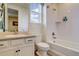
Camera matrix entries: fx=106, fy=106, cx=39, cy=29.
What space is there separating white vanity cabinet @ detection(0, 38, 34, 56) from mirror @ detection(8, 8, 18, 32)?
0.60m

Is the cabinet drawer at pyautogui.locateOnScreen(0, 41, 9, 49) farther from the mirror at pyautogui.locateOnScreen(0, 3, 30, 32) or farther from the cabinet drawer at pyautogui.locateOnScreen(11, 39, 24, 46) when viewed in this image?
the mirror at pyautogui.locateOnScreen(0, 3, 30, 32)

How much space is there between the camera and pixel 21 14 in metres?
2.75

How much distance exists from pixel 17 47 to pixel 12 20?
0.86 metres

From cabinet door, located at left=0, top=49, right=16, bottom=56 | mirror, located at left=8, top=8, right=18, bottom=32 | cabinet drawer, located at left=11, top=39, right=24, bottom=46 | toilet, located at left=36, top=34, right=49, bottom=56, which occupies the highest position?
mirror, located at left=8, top=8, right=18, bottom=32

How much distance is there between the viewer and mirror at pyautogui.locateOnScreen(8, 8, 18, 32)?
8.31 feet

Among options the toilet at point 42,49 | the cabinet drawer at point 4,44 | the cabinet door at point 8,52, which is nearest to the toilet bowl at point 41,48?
the toilet at point 42,49

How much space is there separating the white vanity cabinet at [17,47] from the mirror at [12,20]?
0.60 meters

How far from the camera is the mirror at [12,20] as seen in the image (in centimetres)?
253

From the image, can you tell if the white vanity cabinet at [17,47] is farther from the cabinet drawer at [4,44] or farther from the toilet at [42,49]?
the toilet at [42,49]

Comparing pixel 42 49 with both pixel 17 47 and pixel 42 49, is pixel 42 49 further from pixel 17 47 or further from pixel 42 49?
pixel 17 47

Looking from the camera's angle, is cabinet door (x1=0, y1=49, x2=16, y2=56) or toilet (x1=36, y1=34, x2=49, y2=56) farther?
toilet (x1=36, y1=34, x2=49, y2=56)

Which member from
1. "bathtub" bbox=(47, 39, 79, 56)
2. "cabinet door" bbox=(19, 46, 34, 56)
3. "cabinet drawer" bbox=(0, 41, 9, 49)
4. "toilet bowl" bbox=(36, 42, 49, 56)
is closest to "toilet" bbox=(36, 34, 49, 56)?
"toilet bowl" bbox=(36, 42, 49, 56)

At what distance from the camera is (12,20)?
2586mm

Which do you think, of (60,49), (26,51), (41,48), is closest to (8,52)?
(26,51)
